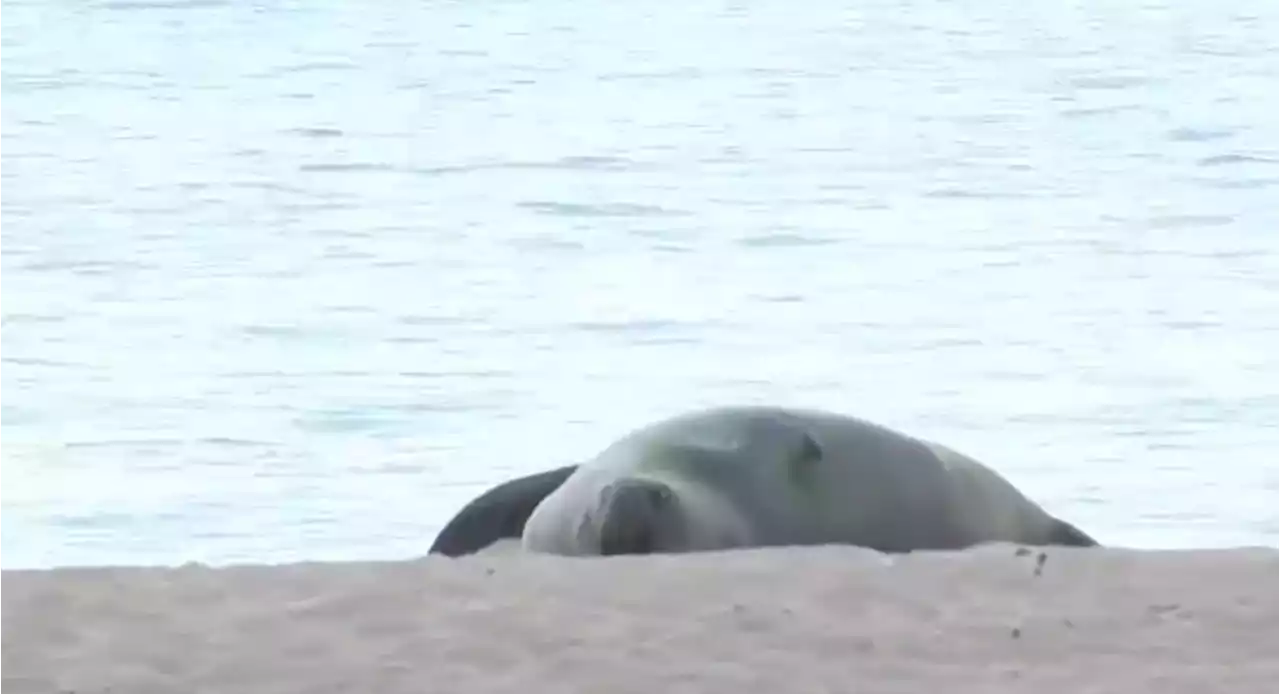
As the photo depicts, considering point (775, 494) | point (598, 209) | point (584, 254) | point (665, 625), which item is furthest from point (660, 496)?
point (598, 209)

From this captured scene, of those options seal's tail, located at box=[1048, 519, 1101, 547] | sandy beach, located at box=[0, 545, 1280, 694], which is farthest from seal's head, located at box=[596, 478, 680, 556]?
seal's tail, located at box=[1048, 519, 1101, 547]

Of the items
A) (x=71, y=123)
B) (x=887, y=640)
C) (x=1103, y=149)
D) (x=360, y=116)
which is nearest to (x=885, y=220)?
(x=1103, y=149)

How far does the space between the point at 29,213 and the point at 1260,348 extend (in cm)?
196

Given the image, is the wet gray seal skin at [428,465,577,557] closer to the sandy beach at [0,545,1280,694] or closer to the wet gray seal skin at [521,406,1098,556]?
the wet gray seal skin at [521,406,1098,556]

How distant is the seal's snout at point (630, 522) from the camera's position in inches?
70.8

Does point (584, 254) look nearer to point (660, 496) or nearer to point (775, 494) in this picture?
point (775, 494)

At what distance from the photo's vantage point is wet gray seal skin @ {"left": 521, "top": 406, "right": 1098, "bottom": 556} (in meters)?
1.82

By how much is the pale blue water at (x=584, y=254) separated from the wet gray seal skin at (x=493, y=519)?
0.53 meters

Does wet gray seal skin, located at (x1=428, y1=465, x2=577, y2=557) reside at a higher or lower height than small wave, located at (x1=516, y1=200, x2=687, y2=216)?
higher

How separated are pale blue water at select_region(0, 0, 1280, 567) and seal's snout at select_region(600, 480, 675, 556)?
0.95m

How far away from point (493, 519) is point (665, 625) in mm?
911

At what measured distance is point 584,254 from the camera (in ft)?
13.1

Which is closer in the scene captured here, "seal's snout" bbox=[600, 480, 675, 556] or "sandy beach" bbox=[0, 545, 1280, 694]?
"sandy beach" bbox=[0, 545, 1280, 694]

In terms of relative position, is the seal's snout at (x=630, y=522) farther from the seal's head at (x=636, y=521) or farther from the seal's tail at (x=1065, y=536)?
the seal's tail at (x=1065, y=536)
